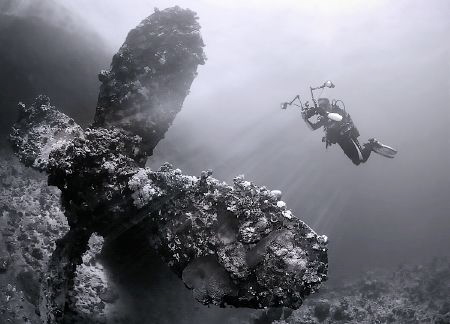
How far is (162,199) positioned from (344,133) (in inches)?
200

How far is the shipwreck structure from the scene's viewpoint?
521 centimetres

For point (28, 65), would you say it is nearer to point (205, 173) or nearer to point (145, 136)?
point (145, 136)

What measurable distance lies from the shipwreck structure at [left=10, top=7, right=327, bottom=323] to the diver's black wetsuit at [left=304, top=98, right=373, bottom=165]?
141 inches

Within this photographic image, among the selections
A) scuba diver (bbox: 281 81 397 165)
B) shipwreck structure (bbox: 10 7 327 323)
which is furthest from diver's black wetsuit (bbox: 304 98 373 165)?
shipwreck structure (bbox: 10 7 327 323)

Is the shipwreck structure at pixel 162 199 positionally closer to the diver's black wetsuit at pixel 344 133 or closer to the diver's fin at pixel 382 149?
the diver's black wetsuit at pixel 344 133

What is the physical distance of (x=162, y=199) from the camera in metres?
5.84

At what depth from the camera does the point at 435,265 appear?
84.6 ft

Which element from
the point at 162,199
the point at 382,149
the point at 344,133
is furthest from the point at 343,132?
the point at 162,199

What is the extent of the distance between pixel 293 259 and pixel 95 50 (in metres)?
13.9

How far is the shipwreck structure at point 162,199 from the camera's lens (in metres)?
5.21

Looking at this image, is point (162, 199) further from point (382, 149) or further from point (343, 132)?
point (382, 149)

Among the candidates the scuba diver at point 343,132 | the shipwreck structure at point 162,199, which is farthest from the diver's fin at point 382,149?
the shipwreck structure at point 162,199

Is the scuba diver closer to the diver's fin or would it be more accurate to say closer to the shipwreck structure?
the diver's fin

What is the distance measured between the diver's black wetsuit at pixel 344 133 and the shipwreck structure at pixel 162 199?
3584mm
